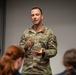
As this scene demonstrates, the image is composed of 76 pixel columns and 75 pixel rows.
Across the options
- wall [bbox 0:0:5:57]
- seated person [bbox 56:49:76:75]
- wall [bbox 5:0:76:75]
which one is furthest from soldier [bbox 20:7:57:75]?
wall [bbox 0:0:5:57]

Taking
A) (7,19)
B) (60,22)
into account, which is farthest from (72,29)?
(7,19)

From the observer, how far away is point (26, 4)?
4.07 metres

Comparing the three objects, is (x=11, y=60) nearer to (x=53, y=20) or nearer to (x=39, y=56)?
(x=39, y=56)

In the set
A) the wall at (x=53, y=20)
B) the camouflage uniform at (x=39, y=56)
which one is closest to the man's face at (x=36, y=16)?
the camouflage uniform at (x=39, y=56)

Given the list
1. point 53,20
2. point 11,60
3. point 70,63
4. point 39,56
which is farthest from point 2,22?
point 70,63

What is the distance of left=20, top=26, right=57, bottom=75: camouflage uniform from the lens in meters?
2.41

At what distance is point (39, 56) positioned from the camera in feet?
7.93

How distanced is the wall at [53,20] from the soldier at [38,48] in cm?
135

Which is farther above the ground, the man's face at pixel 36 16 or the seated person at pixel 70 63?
the man's face at pixel 36 16

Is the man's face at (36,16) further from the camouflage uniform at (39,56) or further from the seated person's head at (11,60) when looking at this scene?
the seated person's head at (11,60)

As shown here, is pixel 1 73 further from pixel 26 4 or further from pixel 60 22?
pixel 26 4

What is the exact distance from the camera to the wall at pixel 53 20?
3760mm

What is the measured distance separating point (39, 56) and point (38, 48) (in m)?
0.10

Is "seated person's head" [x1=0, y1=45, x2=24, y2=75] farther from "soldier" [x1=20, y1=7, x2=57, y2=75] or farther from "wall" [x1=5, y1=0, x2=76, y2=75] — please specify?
"wall" [x1=5, y1=0, x2=76, y2=75]
